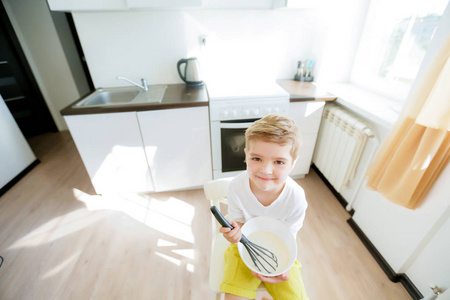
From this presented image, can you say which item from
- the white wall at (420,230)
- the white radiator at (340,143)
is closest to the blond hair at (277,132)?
the white wall at (420,230)

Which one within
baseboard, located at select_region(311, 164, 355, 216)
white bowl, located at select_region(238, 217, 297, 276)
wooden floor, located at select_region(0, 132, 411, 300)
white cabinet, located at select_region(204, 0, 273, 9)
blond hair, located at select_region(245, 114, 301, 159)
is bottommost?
wooden floor, located at select_region(0, 132, 411, 300)

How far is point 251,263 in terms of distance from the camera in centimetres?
75

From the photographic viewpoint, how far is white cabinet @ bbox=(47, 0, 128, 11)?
1.33 m

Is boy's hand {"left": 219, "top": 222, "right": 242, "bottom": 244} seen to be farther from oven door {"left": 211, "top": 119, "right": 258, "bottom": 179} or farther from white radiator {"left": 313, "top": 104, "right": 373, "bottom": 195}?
white radiator {"left": 313, "top": 104, "right": 373, "bottom": 195}

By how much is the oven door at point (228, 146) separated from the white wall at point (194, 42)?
2.04ft

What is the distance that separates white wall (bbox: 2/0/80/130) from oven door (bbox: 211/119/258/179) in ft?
8.01

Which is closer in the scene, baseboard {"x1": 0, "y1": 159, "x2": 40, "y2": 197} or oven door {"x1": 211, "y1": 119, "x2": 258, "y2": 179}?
oven door {"x1": 211, "y1": 119, "x2": 258, "y2": 179}

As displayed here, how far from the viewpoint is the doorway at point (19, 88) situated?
2.29 m

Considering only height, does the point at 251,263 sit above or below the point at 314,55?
below

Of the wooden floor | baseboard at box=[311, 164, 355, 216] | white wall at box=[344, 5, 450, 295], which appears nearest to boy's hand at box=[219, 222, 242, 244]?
the wooden floor

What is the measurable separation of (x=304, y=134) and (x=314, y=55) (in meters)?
0.78

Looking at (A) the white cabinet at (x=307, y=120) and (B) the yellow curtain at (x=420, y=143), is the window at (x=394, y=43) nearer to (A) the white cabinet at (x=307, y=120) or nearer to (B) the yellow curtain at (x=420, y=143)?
(A) the white cabinet at (x=307, y=120)

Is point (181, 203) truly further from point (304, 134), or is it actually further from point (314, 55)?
point (314, 55)

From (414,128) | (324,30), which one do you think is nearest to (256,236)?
(414,128)
